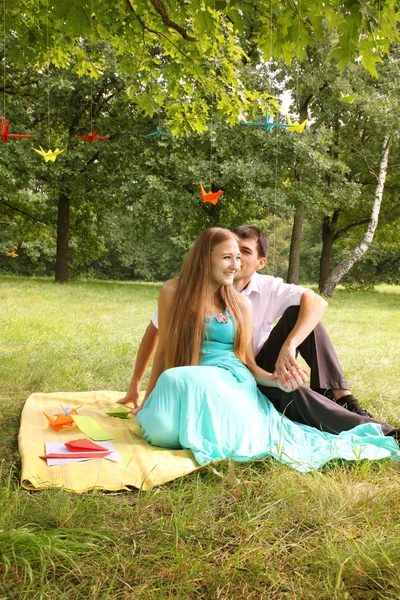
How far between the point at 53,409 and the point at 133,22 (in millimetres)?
3291

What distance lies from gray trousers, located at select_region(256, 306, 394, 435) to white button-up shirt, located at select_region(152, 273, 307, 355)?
0.20m

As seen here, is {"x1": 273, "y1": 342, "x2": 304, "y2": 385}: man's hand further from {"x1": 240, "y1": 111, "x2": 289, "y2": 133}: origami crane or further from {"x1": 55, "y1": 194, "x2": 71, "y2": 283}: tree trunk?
{"x1": 55, "y1": 194, "x2": 71, "y2": 283}: tree trunk

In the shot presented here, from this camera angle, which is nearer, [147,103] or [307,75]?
[147,103]

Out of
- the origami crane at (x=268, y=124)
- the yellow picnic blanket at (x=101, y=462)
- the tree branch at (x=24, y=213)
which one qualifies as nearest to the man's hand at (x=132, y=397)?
the yellow picnic blanket at (x=101, y=462)

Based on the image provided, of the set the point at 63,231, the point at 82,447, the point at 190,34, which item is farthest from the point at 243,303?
the point at 63,231

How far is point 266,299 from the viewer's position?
12.2 ft

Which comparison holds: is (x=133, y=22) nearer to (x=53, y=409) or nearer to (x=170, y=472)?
(x=53, y=409)

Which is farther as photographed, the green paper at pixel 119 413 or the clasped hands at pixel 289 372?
the green paper at pixel 119 413

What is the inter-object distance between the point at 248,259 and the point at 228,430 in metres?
1.15

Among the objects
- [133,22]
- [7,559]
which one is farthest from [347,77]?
[7,559]

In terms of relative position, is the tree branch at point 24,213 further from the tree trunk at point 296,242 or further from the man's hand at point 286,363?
the man's hand at point 286,363

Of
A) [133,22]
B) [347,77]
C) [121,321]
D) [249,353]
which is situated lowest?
[121,321]

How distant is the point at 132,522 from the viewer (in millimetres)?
2135

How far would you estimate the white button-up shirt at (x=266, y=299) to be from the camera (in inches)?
142
